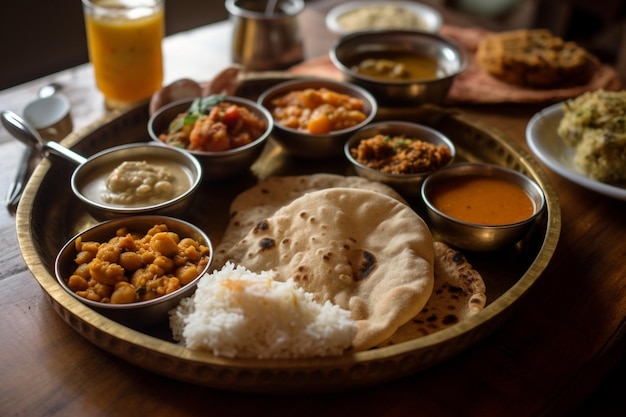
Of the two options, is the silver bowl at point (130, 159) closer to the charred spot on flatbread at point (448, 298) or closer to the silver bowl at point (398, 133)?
the silver bowl at point (398, 133)

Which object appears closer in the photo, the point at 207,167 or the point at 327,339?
the point at 327,339

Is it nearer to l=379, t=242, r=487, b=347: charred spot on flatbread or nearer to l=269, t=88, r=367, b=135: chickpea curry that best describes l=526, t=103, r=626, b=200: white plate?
l=379, t=242, r=487, b=347: charred spot on flatbread

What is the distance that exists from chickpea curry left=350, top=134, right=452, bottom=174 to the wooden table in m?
0.62

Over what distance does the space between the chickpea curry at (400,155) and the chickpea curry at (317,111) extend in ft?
0.60

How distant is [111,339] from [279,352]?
1.65ft

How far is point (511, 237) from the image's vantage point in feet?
7.86

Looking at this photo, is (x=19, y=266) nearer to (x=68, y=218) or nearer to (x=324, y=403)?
(x=68, y=218)

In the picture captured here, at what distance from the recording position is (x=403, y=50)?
12.5 feet

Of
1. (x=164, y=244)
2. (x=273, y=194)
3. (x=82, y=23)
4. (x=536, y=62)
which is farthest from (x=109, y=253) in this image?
(x=82, y=23)

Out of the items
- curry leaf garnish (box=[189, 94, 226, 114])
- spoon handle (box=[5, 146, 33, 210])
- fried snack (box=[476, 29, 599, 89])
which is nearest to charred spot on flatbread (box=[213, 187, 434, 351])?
curry leaf garnish (box=[189, 94, 226, 114])

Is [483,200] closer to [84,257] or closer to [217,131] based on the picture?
[217,131]

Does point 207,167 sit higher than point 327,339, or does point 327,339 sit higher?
point 327,339

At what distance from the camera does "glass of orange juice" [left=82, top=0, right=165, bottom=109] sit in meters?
3.13

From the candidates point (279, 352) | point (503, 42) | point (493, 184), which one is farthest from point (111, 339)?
point (503, 42)
